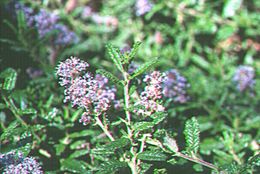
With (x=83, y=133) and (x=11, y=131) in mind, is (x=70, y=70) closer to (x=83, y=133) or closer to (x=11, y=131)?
(x=11, y=131)

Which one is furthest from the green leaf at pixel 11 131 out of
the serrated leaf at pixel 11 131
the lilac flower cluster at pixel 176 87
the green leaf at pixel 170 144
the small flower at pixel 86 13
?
the small flower at pixel 86 13

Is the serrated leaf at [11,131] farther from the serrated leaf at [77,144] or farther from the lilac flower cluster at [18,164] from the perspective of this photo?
the serrated leaf at [77,144]

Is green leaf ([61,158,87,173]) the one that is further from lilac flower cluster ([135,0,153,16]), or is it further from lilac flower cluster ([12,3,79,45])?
lilac flower cluster ([135,0,153,16])

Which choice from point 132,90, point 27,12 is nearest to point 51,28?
point 27,12

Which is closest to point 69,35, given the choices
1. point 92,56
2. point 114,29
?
point 92,56

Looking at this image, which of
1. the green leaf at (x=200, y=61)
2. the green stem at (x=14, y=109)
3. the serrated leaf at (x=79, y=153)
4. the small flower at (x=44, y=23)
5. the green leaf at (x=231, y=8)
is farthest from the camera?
the green leaf at (x=231, y=8)

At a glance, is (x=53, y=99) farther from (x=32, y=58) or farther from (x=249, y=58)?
(x=249, y=58)

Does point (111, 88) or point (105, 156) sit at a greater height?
point (111, 88)
